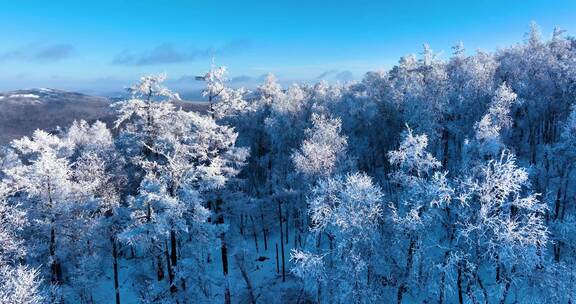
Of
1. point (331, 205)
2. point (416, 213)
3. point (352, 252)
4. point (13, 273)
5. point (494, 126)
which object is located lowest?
point (13, 273)

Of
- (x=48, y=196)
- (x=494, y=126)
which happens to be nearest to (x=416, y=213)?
(x=494, y=126)

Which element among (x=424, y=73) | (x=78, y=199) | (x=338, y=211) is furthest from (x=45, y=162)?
(x=424, y=73)

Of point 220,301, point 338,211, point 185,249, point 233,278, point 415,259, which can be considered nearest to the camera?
point 415,259

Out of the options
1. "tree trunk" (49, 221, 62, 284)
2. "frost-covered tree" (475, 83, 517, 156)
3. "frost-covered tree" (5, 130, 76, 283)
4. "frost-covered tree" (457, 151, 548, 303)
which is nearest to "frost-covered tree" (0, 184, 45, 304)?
"frost-covered tree" (5, 130, 76, 283)

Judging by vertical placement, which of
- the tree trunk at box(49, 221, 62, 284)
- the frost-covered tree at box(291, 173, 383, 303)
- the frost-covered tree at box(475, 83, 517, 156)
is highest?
the frost-covered tree at box(475, 83, 517, 156)

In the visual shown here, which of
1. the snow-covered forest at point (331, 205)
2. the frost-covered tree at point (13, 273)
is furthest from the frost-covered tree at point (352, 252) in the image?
the frost-covered tree at point (13, 273)

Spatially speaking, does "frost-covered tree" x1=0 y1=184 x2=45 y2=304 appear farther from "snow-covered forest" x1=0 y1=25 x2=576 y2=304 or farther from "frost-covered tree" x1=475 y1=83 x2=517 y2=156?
"frost-covered tree" x1=475 y1=83 x2=517 y2=156

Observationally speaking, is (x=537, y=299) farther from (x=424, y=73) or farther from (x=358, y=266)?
(x=424, y=73)

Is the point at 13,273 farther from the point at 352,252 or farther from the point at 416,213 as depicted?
the point at 416,213
